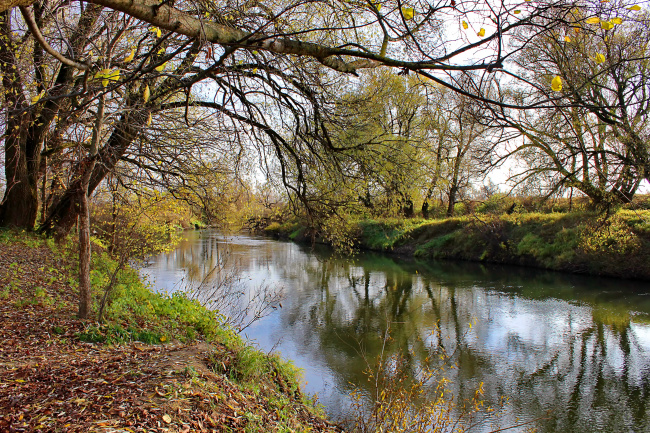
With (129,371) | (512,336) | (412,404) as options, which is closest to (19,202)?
(129,371)

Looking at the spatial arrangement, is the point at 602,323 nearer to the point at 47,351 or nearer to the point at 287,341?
the point at 287,341

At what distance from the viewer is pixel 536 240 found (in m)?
18.8

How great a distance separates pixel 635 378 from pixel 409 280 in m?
9.10

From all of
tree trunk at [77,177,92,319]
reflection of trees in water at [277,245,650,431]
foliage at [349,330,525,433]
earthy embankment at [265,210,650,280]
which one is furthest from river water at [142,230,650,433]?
tree trunk at [77,177,92,319]

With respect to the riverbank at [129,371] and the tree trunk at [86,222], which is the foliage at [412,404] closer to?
the riverbank at [129,371]

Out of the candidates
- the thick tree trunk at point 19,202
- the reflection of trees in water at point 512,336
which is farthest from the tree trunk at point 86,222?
the thick tree trunk at point 19,202

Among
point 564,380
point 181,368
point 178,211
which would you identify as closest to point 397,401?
point 181,368

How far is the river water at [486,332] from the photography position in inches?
260

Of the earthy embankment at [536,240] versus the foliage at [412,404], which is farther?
the earthy embankment at [536,240]

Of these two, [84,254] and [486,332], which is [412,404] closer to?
[84,254]

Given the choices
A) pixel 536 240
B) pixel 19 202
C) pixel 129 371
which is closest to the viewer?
pixel 129 371

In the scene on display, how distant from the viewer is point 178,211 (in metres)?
11.9

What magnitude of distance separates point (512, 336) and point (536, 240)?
10.9 metres

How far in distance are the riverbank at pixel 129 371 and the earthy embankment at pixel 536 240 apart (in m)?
2.95
